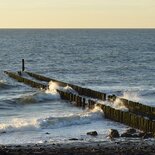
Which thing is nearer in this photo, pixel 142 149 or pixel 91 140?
pixel 142 149

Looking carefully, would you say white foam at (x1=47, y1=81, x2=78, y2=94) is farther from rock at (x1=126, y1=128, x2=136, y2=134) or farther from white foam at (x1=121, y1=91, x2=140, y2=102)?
rock at (x1=126, y1=128, x2=136, y2=134)

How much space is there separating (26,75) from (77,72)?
11.1 m

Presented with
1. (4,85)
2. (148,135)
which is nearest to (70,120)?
(148,135)

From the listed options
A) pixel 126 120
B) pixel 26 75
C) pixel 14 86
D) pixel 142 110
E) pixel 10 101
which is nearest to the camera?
pixel 126 120

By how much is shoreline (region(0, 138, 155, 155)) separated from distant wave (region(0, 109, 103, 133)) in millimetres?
4468

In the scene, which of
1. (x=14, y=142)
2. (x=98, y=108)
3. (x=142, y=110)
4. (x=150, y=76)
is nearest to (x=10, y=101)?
(x=98, y=108)

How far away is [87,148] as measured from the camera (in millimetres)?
22594

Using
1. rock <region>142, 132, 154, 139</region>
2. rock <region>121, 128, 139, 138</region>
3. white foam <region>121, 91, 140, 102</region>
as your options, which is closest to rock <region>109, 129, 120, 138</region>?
rock <region>121, 128, 139, 138</region>

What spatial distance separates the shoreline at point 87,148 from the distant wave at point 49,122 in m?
4.47

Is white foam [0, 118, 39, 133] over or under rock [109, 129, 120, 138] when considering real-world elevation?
under

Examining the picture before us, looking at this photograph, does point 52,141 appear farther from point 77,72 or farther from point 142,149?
point 77,72

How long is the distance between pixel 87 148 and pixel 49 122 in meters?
7.02

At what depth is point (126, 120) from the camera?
96.0ft

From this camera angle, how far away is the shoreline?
21.7 meters
